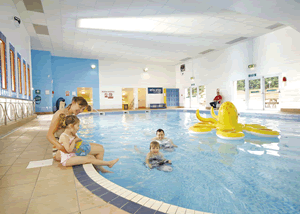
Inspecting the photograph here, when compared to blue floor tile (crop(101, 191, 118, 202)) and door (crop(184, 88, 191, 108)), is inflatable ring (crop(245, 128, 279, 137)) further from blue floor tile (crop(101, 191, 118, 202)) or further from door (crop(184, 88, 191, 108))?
door (crop(184, 88, 191, 108))

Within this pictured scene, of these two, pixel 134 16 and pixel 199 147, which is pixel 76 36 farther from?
pixel 199 147

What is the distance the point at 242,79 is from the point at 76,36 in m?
10.2

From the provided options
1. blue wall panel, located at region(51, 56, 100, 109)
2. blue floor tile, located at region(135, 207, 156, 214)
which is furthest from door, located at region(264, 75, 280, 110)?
blue wall panel, located at region(51, 56, 100, 109)

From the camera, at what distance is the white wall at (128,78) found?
14848 mm

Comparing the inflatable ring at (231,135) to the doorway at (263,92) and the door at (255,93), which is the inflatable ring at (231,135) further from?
the door at (255,93)

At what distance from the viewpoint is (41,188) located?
1641 millimetres

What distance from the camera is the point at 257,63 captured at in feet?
32.5

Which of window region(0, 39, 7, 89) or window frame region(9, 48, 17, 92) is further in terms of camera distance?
window frame region(9, 48, 17, 92)

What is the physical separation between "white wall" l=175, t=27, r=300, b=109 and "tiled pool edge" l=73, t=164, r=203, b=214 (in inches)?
387

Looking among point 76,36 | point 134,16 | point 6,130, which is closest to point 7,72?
point 6,130

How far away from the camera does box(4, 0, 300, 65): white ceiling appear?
5.37 m

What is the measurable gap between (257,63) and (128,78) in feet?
32.7

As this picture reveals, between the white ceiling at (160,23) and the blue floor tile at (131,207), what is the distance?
536 centimetres

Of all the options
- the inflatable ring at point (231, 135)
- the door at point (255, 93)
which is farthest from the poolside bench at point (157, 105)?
the inflatable ring at point (231, 135)
